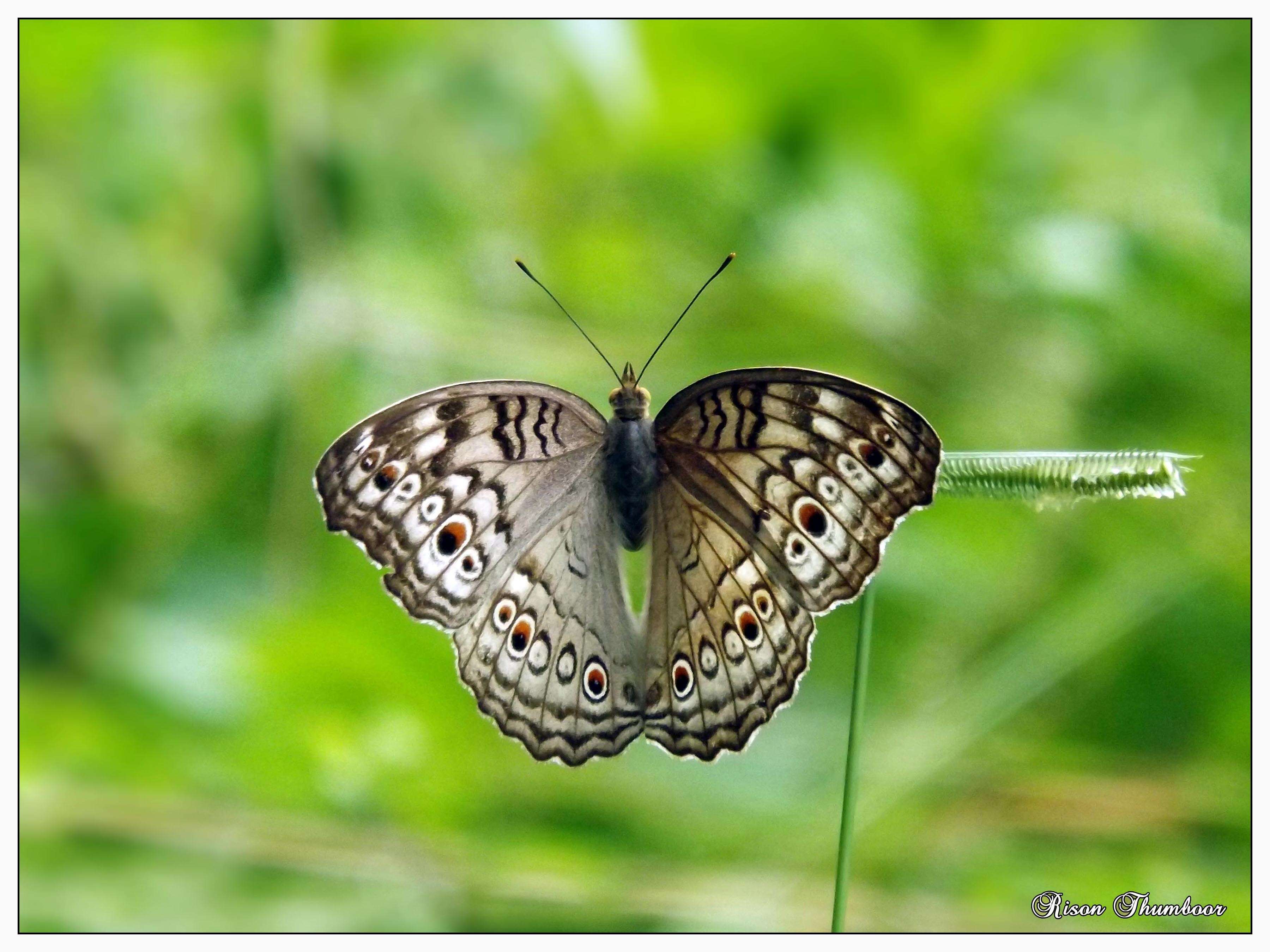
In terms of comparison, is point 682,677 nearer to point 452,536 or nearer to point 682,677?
point 682,677

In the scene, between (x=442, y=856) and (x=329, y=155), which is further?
(x=329, y=155)

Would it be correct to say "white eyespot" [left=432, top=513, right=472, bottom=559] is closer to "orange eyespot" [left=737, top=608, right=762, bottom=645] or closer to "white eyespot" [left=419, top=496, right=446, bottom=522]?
"white eyespot" [left=419, top=496, right=446, bottom=522]

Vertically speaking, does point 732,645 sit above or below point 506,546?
below

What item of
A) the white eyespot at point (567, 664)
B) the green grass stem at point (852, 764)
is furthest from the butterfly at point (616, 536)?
the green grass stem at point (852, 764)

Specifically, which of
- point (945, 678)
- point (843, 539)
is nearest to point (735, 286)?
point (945, 678)

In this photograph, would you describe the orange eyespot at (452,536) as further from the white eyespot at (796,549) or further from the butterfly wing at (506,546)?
the white eyespot at (796,549)

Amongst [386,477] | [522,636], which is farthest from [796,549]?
[386,477]

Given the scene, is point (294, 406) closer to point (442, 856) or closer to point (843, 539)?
point (442, 856)

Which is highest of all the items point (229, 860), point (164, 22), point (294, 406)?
point (164, 22)
